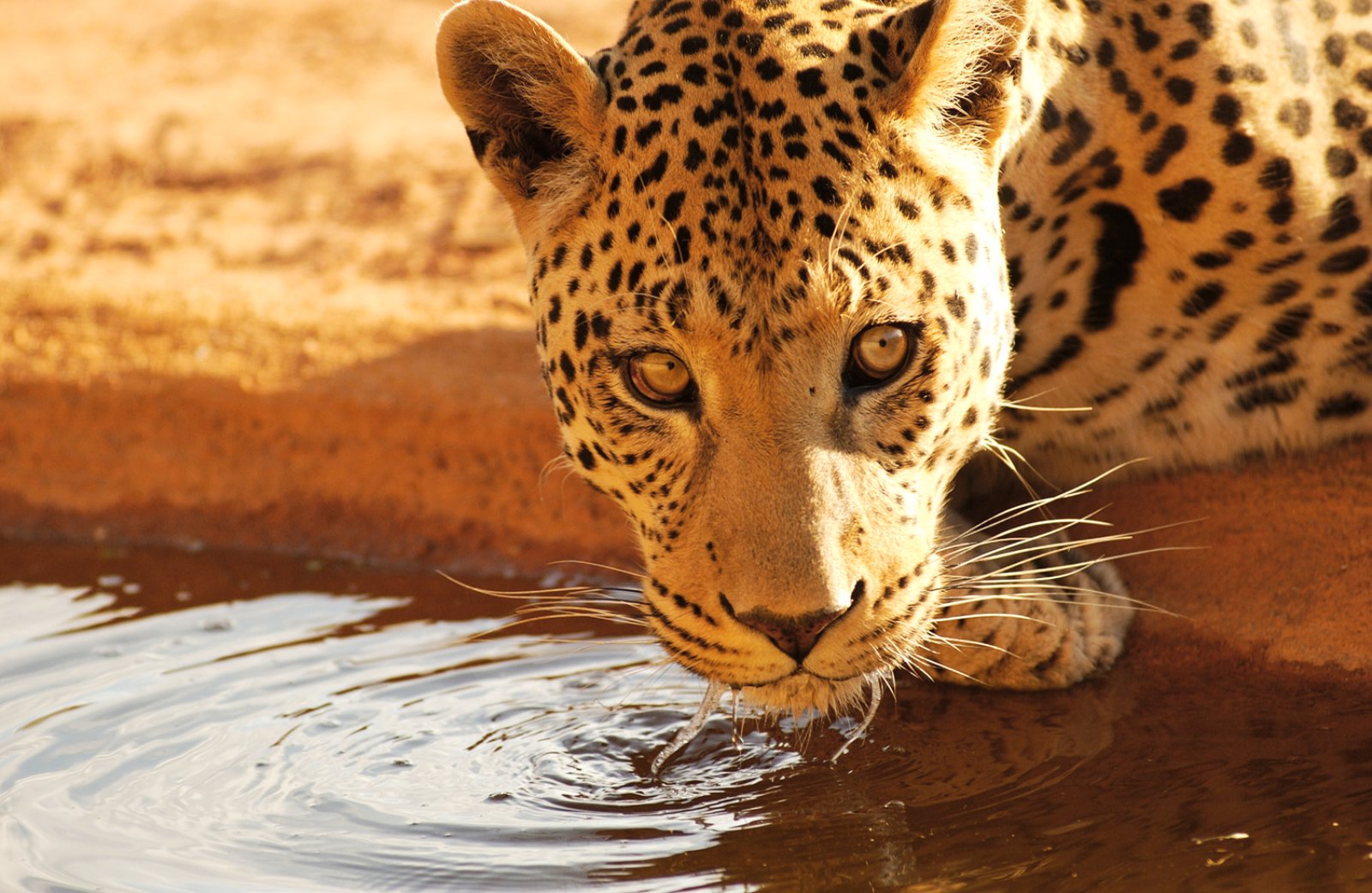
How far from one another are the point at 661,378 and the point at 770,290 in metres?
0.37

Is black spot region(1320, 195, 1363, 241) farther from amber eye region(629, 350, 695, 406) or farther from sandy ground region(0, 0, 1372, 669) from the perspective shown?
amber eye region(629, 350, 695, 406)

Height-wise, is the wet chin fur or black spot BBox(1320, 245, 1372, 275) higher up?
black spot BBox(1320, 245, 1372, 275)

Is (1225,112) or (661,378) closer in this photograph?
(661,378)

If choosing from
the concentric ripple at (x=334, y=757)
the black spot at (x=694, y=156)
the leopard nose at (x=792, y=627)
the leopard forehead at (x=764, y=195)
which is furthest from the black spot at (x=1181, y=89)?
the concentric ripple at (x=334, y=757)

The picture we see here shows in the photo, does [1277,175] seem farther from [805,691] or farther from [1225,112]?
[805,691]

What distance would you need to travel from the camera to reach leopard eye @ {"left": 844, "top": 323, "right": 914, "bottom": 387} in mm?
4164

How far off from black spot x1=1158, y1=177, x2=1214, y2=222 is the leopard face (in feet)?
2.38

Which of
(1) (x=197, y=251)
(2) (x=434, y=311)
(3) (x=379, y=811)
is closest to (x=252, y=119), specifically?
(1) (x=197, y=251)

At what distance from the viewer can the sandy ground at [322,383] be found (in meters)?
5.68

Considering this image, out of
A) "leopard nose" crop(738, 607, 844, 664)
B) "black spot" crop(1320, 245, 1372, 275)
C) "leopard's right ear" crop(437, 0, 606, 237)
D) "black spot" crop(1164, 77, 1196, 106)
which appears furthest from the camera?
"black spot" crop(1320, 245, 1372, 275)

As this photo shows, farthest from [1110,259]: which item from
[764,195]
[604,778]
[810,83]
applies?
[604,778]

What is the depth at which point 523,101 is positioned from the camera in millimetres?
4551

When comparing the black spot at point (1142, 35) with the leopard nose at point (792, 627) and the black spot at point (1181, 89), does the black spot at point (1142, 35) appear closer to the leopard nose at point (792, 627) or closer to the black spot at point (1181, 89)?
the black spot at point (1181, 89)

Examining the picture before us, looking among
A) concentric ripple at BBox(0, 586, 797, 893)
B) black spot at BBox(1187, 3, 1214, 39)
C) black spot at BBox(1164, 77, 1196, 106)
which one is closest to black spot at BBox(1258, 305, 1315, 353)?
black spot at BBox(1164, 77, 1196, 106)
